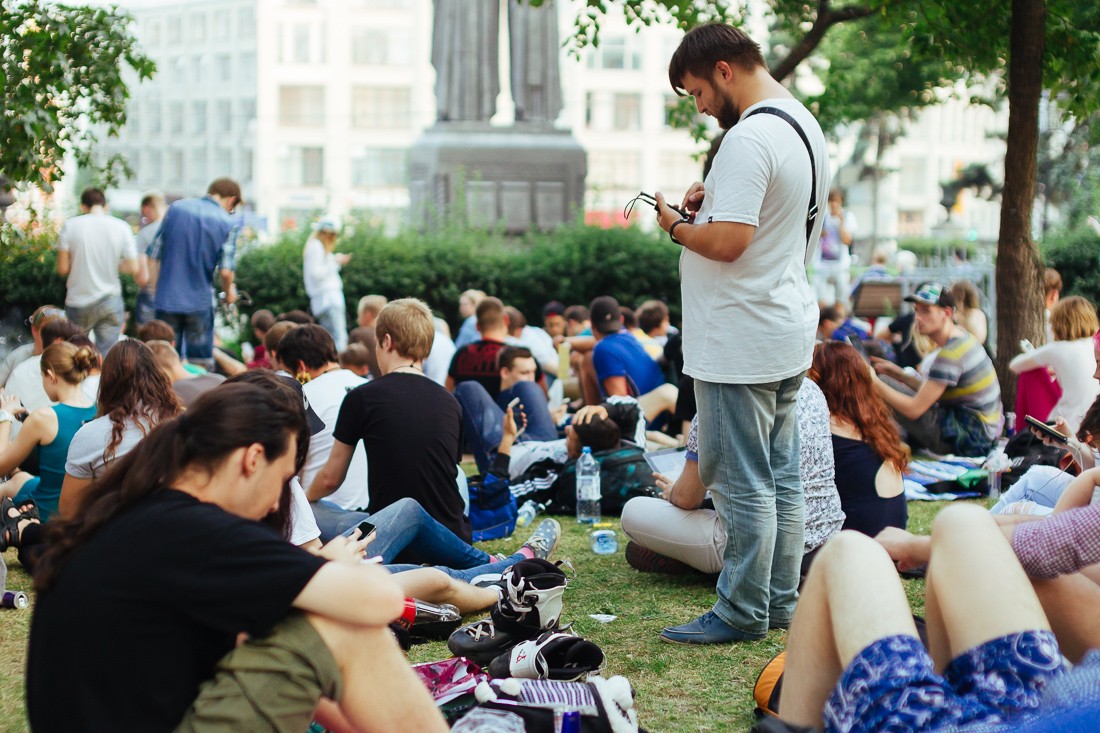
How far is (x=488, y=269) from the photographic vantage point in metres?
14.1

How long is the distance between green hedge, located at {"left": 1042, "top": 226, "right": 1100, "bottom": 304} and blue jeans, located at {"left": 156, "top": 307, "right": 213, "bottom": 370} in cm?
1175

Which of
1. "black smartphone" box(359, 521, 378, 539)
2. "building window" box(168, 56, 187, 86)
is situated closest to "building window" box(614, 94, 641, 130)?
"building window" box(168, 56, 187, 86)

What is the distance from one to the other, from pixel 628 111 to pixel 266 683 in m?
63.4

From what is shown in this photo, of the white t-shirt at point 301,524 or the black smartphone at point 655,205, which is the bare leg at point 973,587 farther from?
the white t-shirt at point 301,524

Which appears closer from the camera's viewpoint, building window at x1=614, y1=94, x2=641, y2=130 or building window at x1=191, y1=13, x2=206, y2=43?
building window at x1=614, y1=94, x2=641, y2=130

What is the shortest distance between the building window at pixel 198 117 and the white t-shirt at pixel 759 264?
231 ft

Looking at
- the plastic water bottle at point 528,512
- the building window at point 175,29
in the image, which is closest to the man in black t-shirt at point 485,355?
the plastic water bottle at point 528,512

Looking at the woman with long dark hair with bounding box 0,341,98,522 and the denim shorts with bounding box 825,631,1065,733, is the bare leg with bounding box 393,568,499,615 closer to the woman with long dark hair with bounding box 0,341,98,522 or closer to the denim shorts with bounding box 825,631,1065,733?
the woman with long dark hair with bounding box 0,341,98,522

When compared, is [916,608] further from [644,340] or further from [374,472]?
[644,340]

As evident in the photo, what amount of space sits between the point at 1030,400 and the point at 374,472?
456cm

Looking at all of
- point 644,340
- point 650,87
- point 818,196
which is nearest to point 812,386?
point 818,196

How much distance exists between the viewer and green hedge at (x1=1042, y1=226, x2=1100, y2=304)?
17188 mm

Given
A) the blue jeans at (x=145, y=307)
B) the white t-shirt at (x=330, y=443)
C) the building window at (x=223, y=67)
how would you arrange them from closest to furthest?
1. the white t-shirt at (x=330, y=443)
2. the blue jeans at (x=145, y=307)
3. the building window at (x=223, y=67)

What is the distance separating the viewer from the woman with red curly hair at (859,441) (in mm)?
5477
